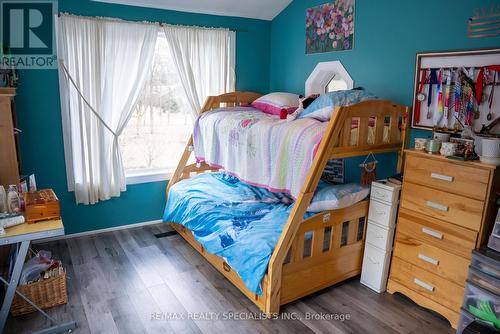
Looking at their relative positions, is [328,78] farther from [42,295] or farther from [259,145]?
[42,295]

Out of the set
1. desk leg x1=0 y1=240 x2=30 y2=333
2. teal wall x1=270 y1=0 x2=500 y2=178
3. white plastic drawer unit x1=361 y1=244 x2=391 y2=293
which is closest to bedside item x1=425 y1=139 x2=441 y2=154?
teal wall x1=270 y1=0 x2=500 y2=178

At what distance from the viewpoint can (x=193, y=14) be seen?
3631mm

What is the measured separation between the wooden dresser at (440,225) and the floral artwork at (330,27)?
1421mm

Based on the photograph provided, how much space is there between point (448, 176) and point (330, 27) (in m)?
1.88

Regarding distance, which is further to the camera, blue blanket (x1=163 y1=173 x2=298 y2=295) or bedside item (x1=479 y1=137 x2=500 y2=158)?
blue blanket (x1=163 y1=173 x2=298 y2=295)

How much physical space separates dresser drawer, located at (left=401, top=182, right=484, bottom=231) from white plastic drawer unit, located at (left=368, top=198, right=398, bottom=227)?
90 millimetres

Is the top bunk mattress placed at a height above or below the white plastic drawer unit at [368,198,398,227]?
above

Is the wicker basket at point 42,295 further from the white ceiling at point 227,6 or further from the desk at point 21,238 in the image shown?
the white ceiling at point 227,6

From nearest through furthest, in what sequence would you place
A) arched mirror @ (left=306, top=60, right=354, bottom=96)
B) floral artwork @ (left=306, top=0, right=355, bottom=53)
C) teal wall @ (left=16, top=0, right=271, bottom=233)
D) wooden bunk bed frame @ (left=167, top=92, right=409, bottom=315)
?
wooden bunk bed frame @ (left=167, top=92, right=409, bottom=315)
teal wall @ (left=16, top=0, right=271, bottom=233)
floral artwork @ (left=306, top=0, right=355, bottom=53)
arched mirror @ (left=306, top=60, right=354, bottom=96)

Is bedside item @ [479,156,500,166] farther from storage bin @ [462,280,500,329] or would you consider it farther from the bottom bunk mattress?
the bottom bunk mattress

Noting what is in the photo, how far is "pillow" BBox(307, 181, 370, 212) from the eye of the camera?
2.41m

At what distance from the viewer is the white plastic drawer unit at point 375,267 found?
8.42ft

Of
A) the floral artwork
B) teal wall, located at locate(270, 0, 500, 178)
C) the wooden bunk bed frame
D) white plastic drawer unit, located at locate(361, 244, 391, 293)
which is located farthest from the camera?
the floral artwork

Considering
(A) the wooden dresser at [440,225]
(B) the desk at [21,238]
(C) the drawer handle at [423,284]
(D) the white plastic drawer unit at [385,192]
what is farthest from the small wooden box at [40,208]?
(C) the drawer handle at [423,284]
